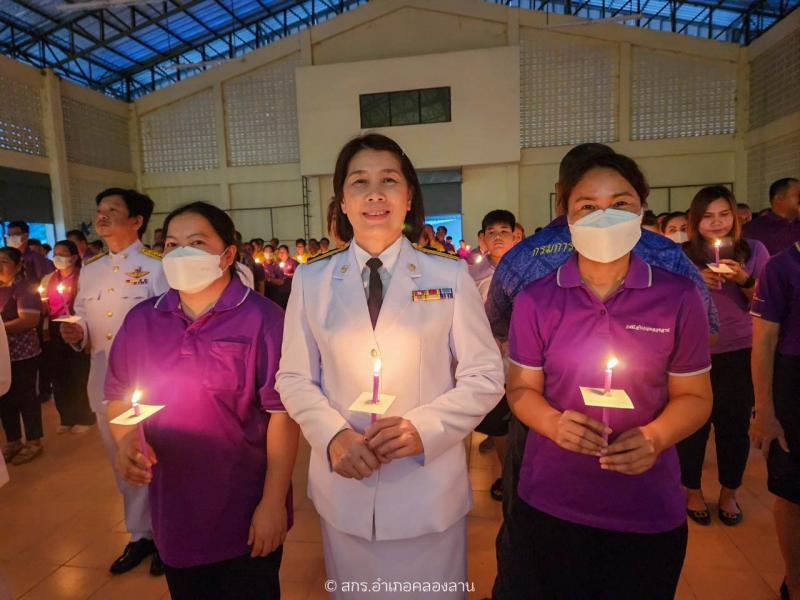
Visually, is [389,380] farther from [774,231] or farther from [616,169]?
[774,231]

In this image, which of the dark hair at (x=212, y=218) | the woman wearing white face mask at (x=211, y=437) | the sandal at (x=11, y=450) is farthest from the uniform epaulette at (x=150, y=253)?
the sandal at (x=11, y=450)

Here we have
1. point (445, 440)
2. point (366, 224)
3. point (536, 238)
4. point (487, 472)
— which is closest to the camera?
point (445, 440)

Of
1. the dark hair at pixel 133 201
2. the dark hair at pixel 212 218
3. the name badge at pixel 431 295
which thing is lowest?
the name badge at pixel 431 295

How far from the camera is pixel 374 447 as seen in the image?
126 centimetres

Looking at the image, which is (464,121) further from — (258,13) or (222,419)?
(222,419)

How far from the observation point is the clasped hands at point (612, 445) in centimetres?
118

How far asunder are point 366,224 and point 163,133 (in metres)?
16.6

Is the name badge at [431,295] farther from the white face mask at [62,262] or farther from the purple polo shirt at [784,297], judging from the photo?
the white face mask at [62,262]

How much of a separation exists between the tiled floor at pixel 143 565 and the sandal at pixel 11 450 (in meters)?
0.41

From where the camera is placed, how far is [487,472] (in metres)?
3.60

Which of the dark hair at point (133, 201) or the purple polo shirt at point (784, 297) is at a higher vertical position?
the dark hair at point (133, 201)

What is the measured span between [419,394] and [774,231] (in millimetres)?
5083

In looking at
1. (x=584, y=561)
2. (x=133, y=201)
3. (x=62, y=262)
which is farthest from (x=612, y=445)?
(x=62, y=262)

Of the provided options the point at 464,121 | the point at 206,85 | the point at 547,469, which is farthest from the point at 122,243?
the point at 206,85
